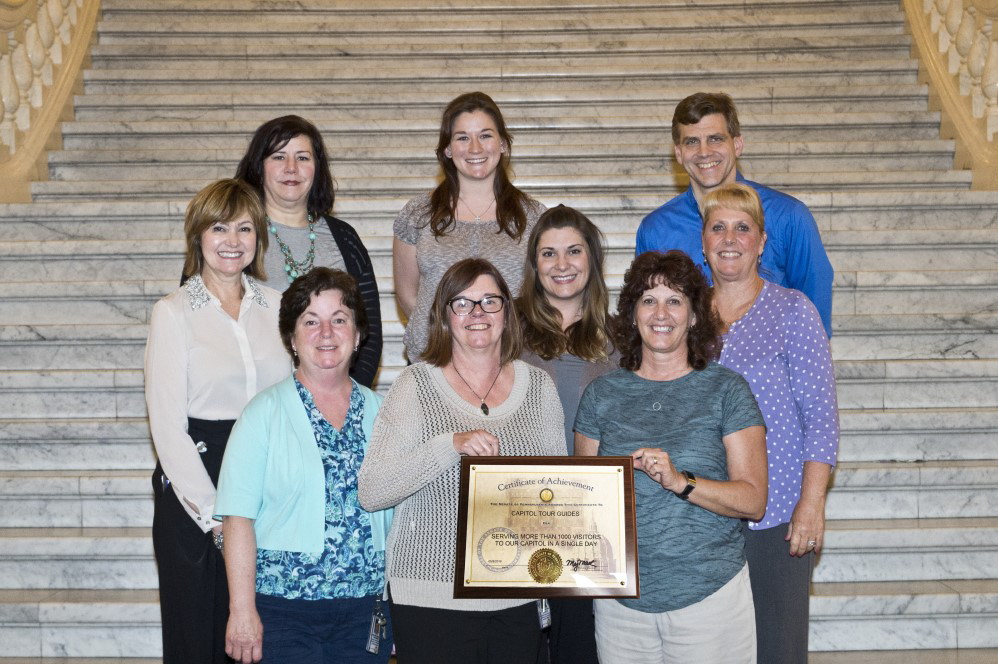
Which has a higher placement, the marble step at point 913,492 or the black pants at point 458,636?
the marble step at point 913,492

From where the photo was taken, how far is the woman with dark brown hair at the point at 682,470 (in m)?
2.46

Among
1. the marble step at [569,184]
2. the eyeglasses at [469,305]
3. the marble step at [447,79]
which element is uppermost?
the marble step at [447,79]

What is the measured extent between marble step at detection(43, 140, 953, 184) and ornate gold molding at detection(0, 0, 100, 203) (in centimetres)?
21

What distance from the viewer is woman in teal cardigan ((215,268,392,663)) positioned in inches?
101

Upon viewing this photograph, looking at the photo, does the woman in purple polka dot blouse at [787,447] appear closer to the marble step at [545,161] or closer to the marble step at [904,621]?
the marble step at [904,621]

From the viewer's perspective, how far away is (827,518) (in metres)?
4.59

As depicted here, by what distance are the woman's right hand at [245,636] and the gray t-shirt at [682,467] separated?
3.01 feet

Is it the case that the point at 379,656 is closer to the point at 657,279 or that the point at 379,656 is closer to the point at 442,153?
the point at 657,279

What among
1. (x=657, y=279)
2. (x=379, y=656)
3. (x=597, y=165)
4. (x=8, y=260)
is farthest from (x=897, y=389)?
(x=8, y=260)

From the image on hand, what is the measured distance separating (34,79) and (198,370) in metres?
4.70

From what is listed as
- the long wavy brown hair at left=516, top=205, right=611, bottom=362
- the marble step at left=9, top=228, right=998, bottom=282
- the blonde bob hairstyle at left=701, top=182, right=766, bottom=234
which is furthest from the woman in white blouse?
the marble step at left=9, top=228, right=998, bottom=282

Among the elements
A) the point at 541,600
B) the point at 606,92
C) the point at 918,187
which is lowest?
the point at 541,600

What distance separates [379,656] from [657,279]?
1.21 meters

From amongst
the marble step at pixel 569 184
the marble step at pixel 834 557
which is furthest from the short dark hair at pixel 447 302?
the marble step at pixel 569 184
